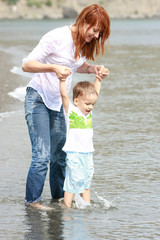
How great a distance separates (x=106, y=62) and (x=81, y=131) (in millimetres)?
15483

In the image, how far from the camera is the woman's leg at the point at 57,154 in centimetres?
503

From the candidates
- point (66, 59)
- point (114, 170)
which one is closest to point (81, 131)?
point (66, 59)

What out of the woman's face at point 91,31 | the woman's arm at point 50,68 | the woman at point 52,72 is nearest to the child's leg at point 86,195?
the woman at point 52,72

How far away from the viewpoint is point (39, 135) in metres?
4.84

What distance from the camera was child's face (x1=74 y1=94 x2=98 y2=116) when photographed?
189 inches

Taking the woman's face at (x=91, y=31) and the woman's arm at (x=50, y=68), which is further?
the woman's face at (x=91, y=31)

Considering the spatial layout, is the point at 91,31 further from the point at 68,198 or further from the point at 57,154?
the point at 68,198

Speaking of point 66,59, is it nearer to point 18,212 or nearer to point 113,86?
point 18,212

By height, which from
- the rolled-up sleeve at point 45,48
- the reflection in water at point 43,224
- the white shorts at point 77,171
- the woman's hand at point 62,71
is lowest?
the reflection in water at point 43,224

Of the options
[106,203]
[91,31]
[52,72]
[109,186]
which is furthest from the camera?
[109,186]

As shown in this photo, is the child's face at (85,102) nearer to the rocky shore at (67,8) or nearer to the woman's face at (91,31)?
the woman's face at (91,31)

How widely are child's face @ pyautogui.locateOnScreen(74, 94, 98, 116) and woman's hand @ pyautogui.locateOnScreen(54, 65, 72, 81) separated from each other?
0.31 meters

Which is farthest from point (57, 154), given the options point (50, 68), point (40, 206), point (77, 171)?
point (50, 68)

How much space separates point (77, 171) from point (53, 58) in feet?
2.96
